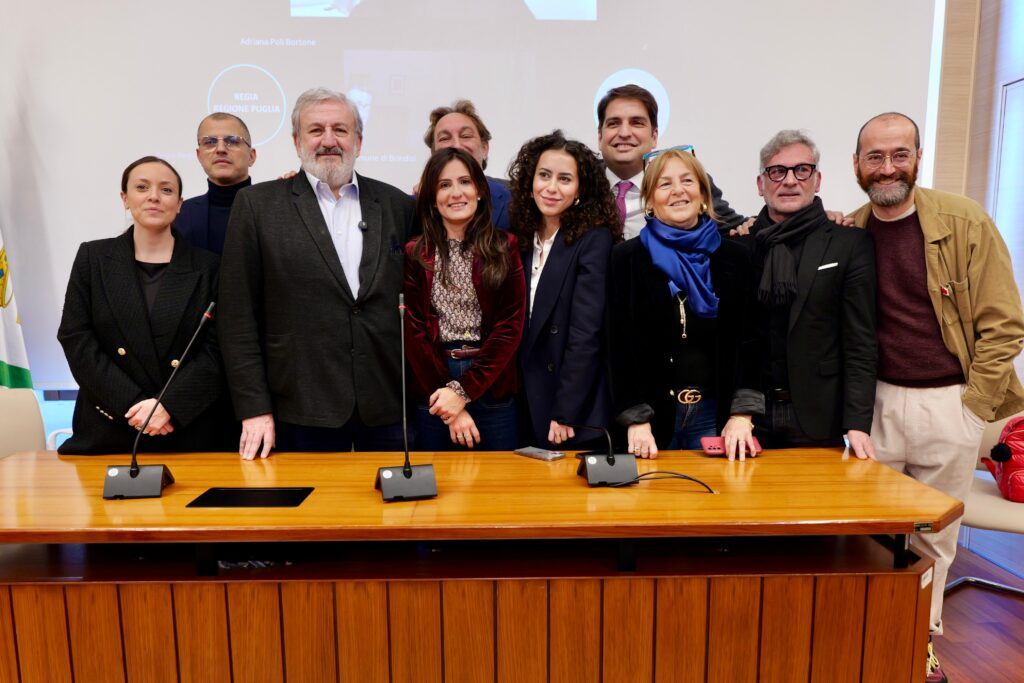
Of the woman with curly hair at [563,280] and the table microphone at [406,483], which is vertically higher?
the woman with curly hair at [563,280]

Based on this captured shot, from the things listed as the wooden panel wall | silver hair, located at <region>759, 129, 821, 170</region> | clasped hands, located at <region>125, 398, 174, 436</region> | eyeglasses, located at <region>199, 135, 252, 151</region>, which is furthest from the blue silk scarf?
eyeglasses, located at <region>199, 135, 252, 151</region>

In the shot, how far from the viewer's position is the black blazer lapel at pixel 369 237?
2.15m

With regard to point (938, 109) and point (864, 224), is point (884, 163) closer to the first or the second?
point (864, 224)

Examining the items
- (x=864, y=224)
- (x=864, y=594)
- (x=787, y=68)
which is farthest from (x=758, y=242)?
(x=787, y=68)

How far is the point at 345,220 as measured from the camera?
225cm

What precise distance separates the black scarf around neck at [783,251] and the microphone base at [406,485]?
126 cm

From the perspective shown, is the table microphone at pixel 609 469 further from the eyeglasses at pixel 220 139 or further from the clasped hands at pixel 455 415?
the eyeglasses at pixel 220 139

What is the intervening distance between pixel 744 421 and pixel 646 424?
0.88 feet

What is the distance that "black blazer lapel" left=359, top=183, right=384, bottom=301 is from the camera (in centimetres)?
215

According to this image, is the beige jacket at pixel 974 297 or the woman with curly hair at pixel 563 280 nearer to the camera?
the woman with curly hair at pixel 563 280

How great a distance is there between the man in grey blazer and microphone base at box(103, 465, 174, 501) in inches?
17.9

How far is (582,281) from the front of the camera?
2125 mm

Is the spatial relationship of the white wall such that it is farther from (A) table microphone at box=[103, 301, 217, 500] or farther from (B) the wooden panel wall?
(B) the wooden panel wall

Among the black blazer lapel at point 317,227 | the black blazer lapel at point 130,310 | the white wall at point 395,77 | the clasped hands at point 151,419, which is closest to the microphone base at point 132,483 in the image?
the clasped hands at point 151,419
